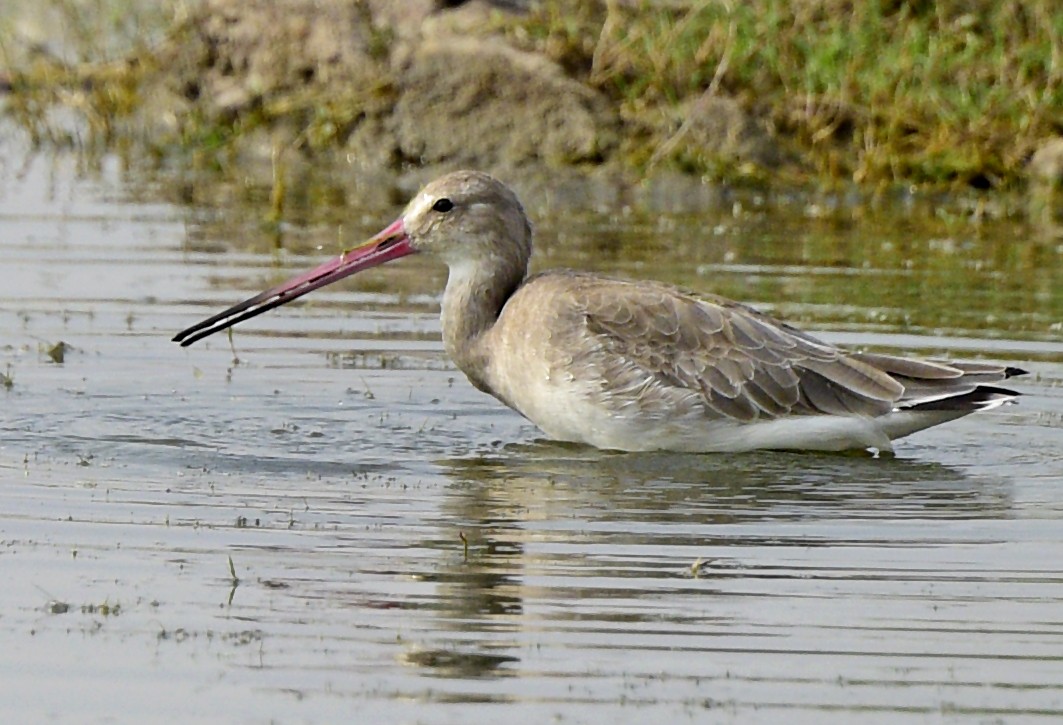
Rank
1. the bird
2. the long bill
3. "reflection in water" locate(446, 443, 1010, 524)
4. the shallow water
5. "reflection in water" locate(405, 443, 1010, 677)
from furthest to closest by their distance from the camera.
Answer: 1. the long bill
2. the bird
3. "reflection in water" locate(446, 443, 1010, 524)
4. "reflection in water" locate(405, 443, 1010, 677)
5. the shallow water

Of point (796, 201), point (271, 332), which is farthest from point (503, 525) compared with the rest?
point (796, 201)

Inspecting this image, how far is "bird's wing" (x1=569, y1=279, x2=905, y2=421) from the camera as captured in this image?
955 centimetres

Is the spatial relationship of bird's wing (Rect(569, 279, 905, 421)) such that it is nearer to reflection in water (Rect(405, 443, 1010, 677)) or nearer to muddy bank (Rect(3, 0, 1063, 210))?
reflection in water (Rect(405, 443, 1010, 677))

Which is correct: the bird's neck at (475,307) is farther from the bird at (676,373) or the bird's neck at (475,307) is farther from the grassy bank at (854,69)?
the grassy bank at (854,69)

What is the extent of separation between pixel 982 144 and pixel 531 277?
322 inches

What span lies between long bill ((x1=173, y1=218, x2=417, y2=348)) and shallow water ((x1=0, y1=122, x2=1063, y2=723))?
414 millimetres

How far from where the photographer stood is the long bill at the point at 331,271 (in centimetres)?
1011

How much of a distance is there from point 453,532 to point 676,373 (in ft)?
6.70

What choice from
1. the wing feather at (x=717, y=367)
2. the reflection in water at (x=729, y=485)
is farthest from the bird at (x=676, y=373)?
the reflection in water at (x=729, y=485)

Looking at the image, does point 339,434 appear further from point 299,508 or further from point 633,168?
point 633,168

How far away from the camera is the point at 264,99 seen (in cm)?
1931

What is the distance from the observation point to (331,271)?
33.1 ft

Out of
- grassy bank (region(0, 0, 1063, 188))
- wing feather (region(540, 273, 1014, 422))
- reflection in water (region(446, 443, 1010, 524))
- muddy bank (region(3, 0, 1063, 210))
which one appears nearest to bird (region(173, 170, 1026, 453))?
wing feather (region(540, 273, 1014, 422))

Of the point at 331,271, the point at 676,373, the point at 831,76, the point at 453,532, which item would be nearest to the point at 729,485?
the point at 676,373
